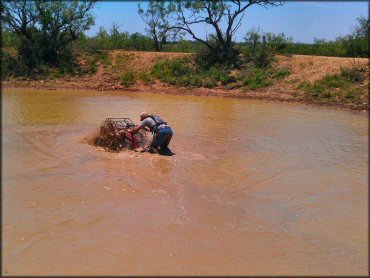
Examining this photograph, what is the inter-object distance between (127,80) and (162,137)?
53.1 feet

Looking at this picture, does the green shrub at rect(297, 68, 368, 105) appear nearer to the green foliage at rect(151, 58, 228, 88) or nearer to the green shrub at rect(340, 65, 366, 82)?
the green shrub at rect(340, 65, 366, 82)

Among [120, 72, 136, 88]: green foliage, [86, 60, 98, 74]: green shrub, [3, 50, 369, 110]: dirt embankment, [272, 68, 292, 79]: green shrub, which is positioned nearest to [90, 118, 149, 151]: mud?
[3, 50, 369, 110]: dirt embankment

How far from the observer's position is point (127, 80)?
26.3 metres

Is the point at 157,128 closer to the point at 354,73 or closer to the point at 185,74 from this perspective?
the point at 354,73

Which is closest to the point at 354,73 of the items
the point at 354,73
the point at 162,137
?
the point at 354,73

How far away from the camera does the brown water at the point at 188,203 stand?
233 inches

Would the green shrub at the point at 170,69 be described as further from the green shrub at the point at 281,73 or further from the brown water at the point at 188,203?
the brown water at the point at 188,203

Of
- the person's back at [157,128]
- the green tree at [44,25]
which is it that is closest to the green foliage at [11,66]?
the green tree at [44,25]

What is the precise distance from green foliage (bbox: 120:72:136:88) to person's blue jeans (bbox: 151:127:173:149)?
1543 centimetres

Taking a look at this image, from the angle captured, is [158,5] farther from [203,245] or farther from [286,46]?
[203,245]

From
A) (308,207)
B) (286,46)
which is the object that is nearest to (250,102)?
(286,46)

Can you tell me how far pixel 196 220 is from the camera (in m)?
7.25

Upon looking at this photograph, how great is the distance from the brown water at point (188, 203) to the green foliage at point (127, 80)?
11.4 metres

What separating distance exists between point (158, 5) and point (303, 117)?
1646 cm
